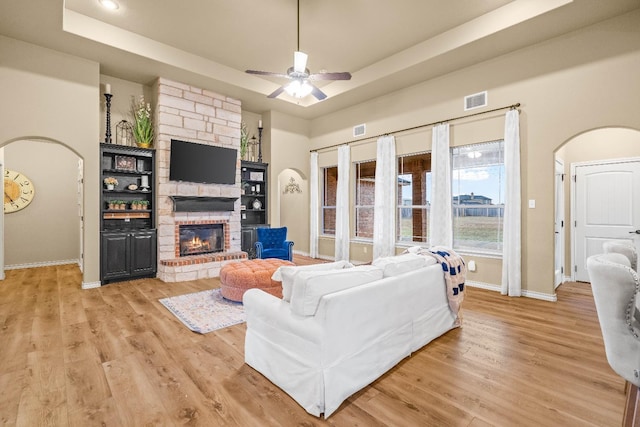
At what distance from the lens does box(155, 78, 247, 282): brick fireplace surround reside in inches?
222

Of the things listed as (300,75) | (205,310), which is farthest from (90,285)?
(300,75)

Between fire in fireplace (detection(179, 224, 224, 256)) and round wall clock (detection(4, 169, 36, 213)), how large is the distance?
3.56 m

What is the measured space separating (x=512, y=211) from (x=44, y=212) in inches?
360

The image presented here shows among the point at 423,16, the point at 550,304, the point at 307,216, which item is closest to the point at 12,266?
the point at 307,216

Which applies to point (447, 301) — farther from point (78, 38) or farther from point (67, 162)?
point (67, 162)

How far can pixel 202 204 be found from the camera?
6.10 meters

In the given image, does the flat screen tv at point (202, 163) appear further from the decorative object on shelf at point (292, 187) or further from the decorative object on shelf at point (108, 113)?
the decorative object on shelf at point (292, 187)

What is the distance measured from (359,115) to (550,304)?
4.98 m

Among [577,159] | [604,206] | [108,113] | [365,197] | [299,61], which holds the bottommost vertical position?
[604,206]

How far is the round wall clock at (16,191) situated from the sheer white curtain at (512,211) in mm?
9164

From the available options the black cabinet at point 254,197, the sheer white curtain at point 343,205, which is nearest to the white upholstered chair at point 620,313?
the sheer white curtain at point 343,205

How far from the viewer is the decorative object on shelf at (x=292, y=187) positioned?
9.20 m

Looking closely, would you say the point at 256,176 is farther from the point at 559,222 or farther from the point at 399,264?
the point at 559,222

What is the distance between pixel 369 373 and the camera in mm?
2240
